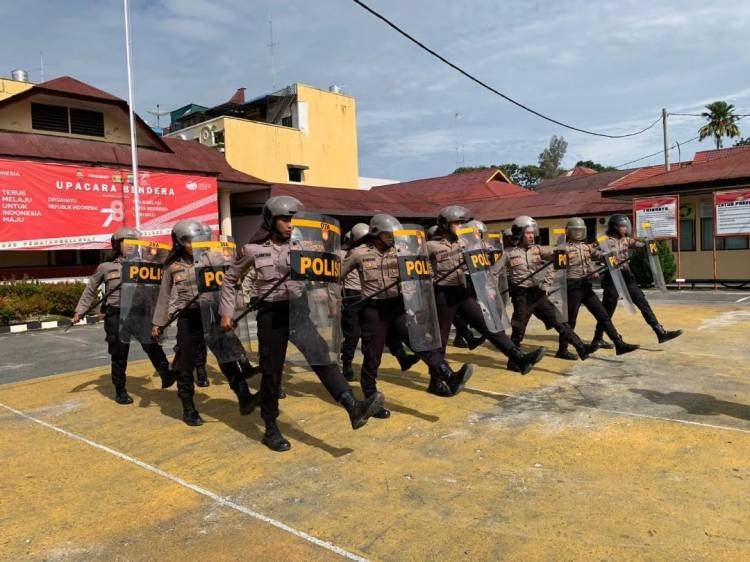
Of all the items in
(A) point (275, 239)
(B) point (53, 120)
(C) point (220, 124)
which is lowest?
(A) point (275, 239)

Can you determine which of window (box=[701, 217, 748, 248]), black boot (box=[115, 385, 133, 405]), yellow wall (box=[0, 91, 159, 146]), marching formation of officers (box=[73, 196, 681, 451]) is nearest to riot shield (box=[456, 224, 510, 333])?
marching formation of officers (box=[73, 196, 681, 451])

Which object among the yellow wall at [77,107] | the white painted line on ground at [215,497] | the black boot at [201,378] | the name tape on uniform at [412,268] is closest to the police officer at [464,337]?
the name tape on uniform at [412,268]

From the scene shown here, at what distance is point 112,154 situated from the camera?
54.0ft

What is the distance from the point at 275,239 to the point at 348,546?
223 centimetres

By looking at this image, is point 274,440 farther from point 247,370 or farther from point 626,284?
point 626,284

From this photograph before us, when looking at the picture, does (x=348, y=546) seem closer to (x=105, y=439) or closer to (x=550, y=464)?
(x=550, y=464)

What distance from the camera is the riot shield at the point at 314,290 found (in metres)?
3.80

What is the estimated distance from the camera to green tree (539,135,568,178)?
6391 cm

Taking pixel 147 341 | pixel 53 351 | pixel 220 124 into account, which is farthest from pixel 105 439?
pixel 220 124

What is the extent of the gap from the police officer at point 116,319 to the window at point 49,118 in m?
13.1

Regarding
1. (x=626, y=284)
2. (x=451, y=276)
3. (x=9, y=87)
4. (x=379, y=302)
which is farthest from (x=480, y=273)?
(x=9, y=87)

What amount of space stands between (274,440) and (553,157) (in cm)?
6496

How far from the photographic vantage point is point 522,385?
5672 millimetres

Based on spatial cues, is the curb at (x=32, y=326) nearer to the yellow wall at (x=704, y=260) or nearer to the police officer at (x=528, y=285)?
the police officer at (x=528, y=285)
